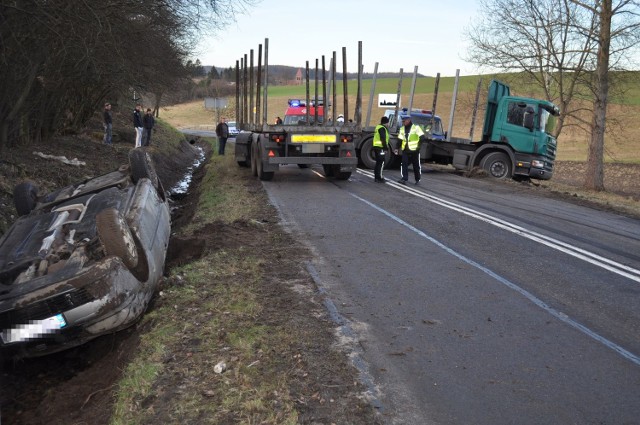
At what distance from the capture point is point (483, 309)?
5453mm

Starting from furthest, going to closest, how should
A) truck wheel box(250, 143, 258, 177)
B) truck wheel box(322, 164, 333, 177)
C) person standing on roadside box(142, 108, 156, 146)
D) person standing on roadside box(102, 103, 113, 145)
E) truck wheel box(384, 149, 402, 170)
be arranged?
person standing on roadside box(142, 108, 156, 146)
person standing on roadside box(102, 103, 113, 145)
truck wheel box(384, 149, 402, 170)
truck wheel box(322, 164, 333, 177)
truck wheel box(250, 143, 258, 177)

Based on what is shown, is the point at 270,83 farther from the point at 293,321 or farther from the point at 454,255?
the point at 293,321

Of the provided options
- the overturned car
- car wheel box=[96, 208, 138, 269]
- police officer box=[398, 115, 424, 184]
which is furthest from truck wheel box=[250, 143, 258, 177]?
car wheel box=[96, 208, 138, 269]

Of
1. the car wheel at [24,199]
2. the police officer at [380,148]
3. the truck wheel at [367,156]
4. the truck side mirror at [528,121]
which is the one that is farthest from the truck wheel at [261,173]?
the car wheel at [24,199]

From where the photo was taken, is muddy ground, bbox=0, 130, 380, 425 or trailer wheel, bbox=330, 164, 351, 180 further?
trailer wheel, bbox=330, 164, 351, 180

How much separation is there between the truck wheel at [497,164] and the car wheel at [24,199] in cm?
1471

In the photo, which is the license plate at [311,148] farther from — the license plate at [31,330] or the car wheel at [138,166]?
the license plate at [31,330]

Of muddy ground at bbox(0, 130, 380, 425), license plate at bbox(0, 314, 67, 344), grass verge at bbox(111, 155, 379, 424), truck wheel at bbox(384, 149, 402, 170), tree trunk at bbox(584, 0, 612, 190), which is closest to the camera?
grass verge at bbox(111, 155, 379, 424)

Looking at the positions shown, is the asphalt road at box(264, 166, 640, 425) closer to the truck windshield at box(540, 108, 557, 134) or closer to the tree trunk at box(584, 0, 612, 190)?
the truck windshield at box(540, 108, 557, 134)

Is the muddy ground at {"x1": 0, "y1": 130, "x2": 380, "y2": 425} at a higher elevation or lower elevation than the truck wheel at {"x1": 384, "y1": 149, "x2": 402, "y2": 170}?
higher

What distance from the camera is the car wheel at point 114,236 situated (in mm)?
4902

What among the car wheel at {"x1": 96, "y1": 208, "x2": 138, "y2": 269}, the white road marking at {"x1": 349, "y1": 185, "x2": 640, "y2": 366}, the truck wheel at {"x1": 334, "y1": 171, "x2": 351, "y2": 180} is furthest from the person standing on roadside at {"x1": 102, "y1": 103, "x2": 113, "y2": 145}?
the car wheel at {"x1": 96, "y1": 208, "x2": 138, "y2": 269}

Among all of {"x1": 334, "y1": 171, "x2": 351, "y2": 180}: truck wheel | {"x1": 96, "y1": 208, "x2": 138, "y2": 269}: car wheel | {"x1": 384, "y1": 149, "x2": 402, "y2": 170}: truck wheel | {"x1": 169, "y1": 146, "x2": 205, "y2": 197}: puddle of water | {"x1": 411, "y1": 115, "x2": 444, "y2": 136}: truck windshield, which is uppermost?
{"x1": 96, "y1": 208, "x2": 138, "y2": 269}: car wheel

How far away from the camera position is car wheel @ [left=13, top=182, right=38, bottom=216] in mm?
7012
